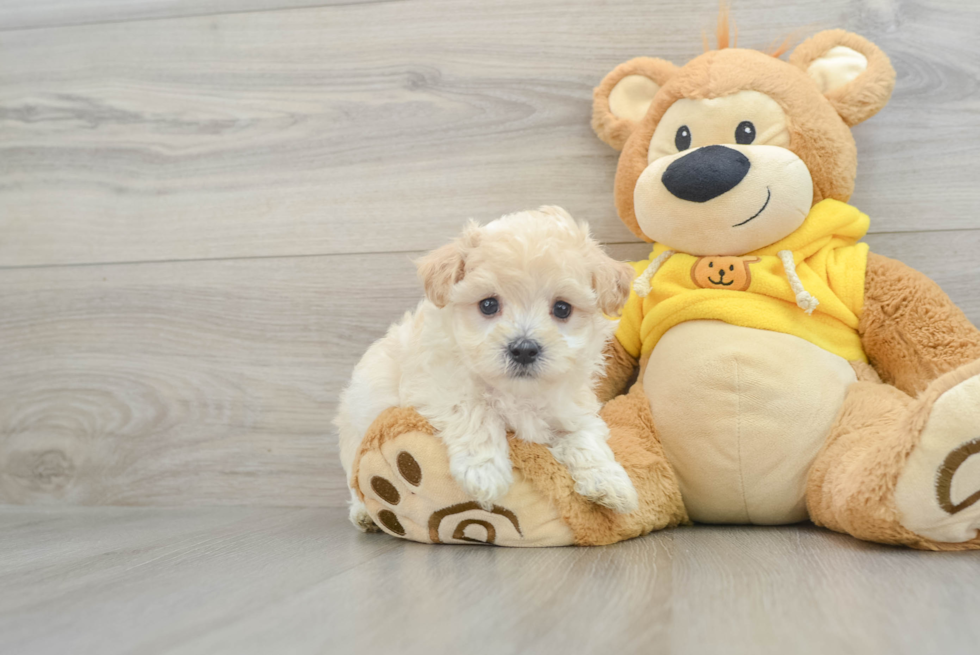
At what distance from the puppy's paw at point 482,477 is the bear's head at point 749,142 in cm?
52

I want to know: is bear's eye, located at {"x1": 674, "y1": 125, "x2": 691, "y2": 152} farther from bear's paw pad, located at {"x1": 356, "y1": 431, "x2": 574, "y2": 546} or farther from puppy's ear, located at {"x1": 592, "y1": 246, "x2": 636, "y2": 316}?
bear's paw pad, located at {"x1": 356, "y1": 431, "x2": 574, "y2": 546}

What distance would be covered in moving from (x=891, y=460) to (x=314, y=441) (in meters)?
1.14

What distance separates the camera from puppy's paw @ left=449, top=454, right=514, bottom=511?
1043 mm

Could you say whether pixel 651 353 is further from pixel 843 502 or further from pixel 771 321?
pixel 843 502

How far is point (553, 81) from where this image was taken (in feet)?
5.13

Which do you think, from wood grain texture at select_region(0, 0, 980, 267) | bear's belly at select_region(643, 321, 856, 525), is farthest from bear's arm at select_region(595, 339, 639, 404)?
wood grain texture at select_region(0, 0, 980, 267)

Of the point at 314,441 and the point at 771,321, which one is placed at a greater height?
the point at 771,321

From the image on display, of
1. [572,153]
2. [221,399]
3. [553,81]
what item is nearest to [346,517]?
[221,399]

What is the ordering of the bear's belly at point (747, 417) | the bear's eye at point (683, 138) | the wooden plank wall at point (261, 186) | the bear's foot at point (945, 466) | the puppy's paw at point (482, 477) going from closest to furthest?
the bear's foot at point (945, 466)
the puppy's paw at point (482, 477)
the bear's belly at point (747, 417)
the bear's eye at point (683, 138)
the wooden plank wall at point (261, 186)

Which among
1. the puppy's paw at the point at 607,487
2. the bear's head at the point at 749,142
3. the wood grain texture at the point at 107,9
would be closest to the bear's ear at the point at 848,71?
the bear's head at the point at 749,142

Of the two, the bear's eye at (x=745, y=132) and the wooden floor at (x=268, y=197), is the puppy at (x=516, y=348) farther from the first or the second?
the bear's eye at (x=745, y=132)

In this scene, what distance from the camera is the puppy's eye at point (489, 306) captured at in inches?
42.0

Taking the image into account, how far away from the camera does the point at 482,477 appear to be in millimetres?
1044

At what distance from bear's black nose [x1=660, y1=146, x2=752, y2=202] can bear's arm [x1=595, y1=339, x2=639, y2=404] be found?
0.32m
